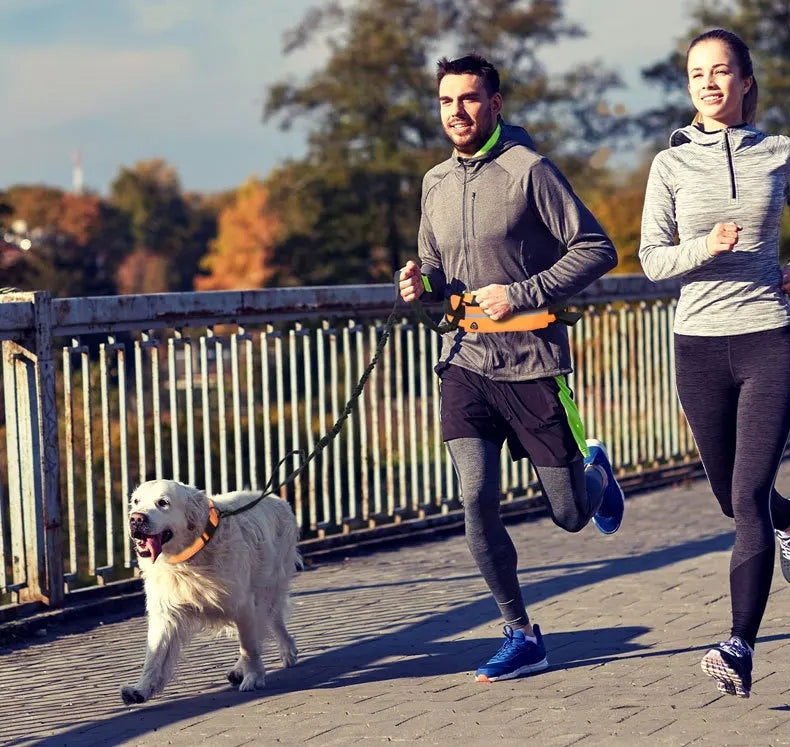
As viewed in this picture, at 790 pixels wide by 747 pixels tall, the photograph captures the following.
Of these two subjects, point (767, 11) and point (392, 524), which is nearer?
point (392, 524)

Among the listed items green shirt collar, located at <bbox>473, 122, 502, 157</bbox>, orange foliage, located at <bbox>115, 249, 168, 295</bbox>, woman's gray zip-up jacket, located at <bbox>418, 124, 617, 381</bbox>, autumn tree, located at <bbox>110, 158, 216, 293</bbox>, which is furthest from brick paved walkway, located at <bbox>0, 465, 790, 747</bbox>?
autumn tree, located at <bbox>110, 158, 216, 293</bbox>

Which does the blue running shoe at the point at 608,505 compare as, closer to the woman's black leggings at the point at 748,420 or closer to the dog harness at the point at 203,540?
the woman's black leggings at the point at 748,420

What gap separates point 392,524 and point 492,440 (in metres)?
3.77

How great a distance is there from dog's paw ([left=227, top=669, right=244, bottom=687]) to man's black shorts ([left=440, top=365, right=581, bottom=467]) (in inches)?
48.0

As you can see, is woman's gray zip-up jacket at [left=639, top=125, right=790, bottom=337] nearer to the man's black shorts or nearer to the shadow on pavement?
the man's black shorts

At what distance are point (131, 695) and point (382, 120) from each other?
53.9 metres

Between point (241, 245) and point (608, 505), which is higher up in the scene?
point (241, 245)

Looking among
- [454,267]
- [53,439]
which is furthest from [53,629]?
[454,267]

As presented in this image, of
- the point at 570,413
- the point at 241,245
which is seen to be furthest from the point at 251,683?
the point at 241,245

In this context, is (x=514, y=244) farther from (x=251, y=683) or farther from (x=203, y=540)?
(x=251, y=683)

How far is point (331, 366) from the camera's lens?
8531 mm

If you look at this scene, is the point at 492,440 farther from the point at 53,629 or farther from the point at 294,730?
the point at 53,629

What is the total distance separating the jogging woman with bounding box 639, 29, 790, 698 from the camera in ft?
16.0

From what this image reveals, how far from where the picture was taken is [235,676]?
5.63 m
